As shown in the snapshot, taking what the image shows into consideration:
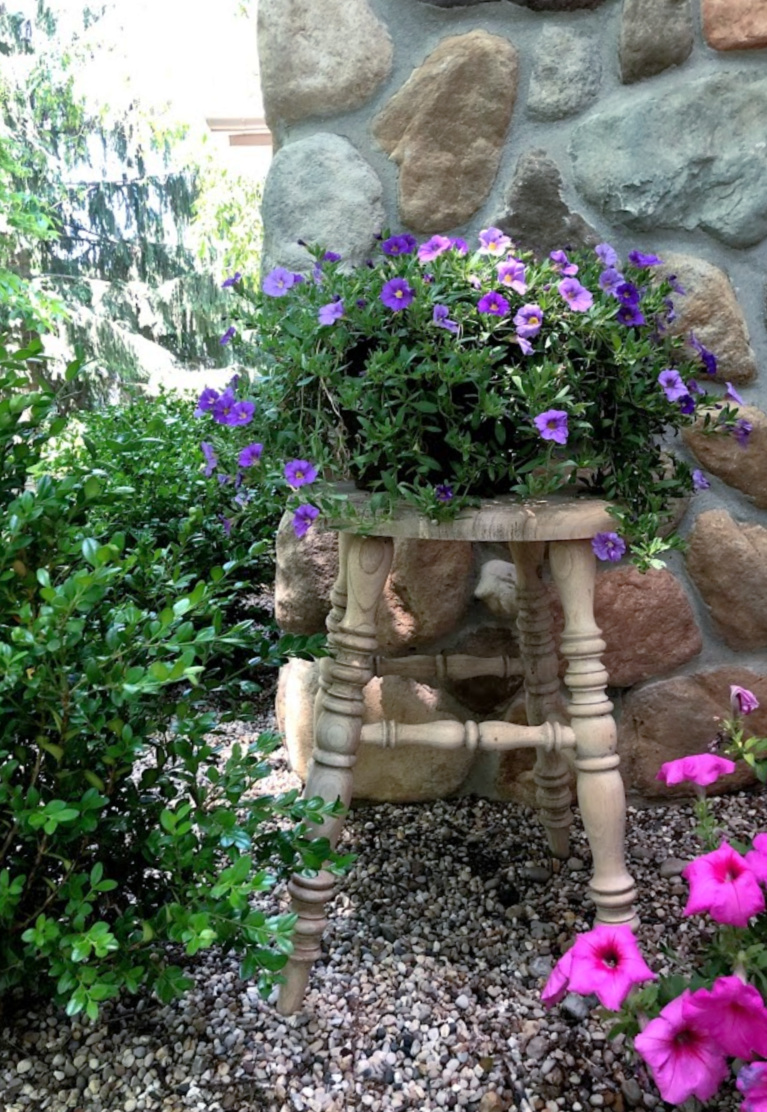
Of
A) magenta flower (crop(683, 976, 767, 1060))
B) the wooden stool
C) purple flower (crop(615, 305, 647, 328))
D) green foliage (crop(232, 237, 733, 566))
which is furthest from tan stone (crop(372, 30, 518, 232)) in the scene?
magenta flower (crop(683, 976, 767, 1060))

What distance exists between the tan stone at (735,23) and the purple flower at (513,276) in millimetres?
669

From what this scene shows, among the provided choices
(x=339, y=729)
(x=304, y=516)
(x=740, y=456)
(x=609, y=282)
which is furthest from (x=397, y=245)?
(x=740, y=456)

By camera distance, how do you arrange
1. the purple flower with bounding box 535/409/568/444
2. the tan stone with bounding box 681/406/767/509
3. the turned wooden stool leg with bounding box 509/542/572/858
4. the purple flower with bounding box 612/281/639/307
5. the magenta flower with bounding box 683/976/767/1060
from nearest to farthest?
the magenta flower with bounding box 683/976/767/1060
the purple flower with bounding box 535/409/568/444
the purple flower with bounding box 612/281/639/307
the turned wooden stool leg with bounding box 509/542/572/858
the tan stone with bounding box 681/406/767/509

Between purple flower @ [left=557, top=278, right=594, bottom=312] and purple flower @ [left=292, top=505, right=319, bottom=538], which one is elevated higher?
purple flower @ [left=557, top=278, right=594, bottom=312]

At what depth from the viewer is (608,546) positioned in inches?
40.9

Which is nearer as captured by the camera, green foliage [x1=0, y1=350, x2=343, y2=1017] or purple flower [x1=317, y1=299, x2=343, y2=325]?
green foliage [x1=0, y1=350, x2=343, y2=1017]

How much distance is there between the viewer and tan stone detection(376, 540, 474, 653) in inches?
59.2

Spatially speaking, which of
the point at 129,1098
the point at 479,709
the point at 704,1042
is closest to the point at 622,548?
the point at 704,1042

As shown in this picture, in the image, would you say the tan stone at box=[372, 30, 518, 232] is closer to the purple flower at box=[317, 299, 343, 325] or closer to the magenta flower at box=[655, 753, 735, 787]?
the purple flower at box=[317, 299, 343, 325]

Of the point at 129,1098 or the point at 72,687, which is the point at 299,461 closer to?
the point at 72,687

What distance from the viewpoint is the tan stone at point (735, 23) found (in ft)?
4.43

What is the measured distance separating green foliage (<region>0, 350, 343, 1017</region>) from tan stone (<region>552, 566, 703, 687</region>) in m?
0.66

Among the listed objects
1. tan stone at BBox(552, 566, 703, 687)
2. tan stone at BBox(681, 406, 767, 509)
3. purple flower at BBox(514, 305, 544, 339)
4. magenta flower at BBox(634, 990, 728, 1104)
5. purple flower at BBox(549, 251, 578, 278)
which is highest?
purple flower at BBox(549, 251, 578, 278)

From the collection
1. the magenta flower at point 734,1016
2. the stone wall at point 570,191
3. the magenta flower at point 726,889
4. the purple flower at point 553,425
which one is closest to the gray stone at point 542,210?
the stone wall at point 570,191
